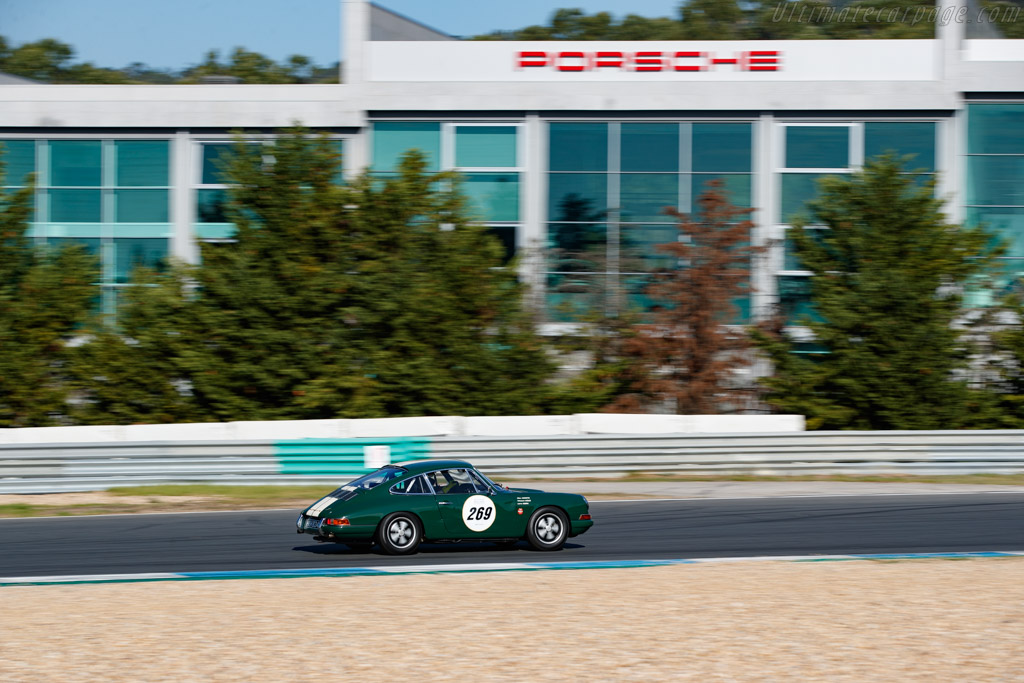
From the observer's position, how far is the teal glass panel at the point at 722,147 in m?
29.6

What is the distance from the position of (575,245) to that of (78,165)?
48.5 ft

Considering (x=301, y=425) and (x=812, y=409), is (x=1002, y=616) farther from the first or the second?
(x=812, y=409)

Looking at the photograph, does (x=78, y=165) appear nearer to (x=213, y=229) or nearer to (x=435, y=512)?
(x=213, y=229)

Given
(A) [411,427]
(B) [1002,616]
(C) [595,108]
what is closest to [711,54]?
(C) [595,108]

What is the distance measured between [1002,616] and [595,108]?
22745mm

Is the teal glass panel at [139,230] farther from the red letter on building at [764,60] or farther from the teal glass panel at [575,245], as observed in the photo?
the red letter on building at [764,60]

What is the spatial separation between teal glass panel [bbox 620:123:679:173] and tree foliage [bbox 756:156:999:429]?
465cm

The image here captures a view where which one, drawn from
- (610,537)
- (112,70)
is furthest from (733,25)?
(610,537)

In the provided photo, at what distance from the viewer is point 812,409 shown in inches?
976

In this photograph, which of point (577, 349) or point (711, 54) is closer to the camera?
point (577, 349)

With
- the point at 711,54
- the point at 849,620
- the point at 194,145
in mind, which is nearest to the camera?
the point at 849,620

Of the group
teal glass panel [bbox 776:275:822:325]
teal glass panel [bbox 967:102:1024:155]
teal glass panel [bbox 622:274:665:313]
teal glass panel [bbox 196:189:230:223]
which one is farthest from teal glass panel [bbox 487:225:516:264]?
teal glass panel [bbox 967:102:1024:155]

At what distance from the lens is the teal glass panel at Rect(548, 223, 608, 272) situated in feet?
95.2

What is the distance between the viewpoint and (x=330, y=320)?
25.2m
